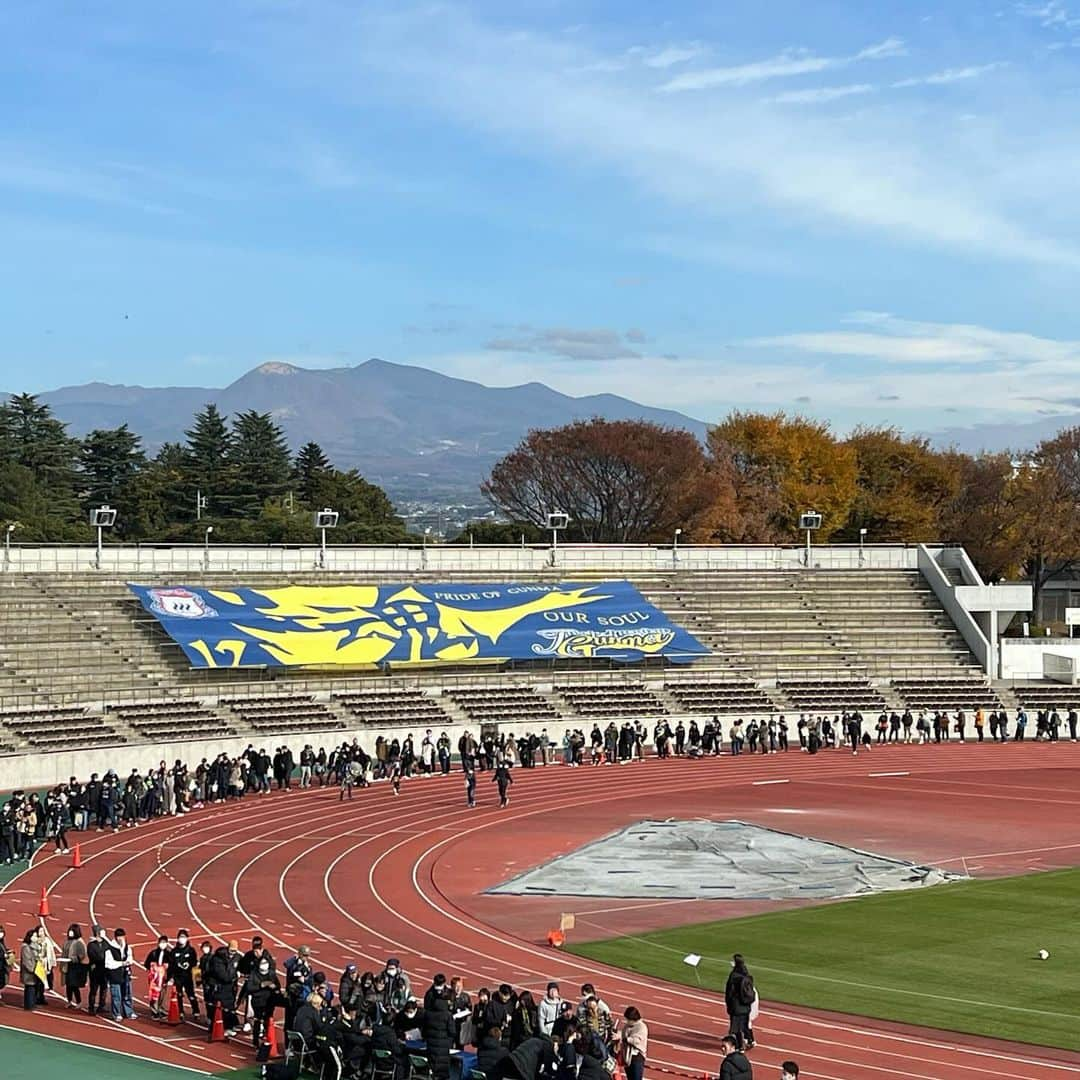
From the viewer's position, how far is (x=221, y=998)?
21.0 metres

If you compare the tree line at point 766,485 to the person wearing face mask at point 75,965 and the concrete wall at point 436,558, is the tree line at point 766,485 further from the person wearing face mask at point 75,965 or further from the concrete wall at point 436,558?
the person wearing face mask at point 75,965

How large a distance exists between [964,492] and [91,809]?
2616 inches

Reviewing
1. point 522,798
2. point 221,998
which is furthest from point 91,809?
point 221,998

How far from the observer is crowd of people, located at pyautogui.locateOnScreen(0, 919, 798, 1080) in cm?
1739

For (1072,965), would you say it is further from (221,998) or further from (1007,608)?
(1007,608)

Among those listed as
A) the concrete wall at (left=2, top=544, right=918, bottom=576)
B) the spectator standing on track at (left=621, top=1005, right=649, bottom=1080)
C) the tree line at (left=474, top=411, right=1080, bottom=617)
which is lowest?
the spectator standing on track at (left=621, top=1005, right=649, bottom=1080)

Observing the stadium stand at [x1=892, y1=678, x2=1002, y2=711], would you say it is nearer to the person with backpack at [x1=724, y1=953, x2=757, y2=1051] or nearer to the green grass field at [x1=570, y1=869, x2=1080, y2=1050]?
the green grass field at [x1=570, y1=869, x2=1080, y2=1050]

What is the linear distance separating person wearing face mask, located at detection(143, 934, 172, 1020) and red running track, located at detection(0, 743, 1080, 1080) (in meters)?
0.43

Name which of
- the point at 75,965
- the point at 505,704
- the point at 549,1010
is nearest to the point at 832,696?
the point at 505,704

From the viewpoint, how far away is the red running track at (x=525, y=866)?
68.7 ft

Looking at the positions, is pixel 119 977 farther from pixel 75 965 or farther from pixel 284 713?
pixel 284 713

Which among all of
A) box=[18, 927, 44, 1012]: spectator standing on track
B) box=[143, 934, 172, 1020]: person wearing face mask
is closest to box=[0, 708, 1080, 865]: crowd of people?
box=[18, 927, 44, 1012]: spectator standing on track

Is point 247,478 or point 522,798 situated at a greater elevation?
point 247,478

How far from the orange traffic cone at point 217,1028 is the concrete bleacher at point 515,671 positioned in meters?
25.9
